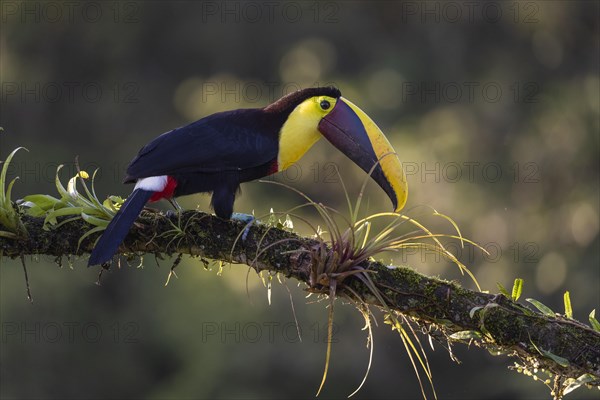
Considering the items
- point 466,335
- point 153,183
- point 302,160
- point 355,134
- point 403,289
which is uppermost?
point 355,134

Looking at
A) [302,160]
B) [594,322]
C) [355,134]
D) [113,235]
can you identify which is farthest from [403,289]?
[302,160]

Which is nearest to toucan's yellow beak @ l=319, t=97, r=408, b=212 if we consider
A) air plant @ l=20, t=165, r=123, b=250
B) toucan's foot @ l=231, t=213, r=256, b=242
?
toucan's foot @ l=231, t=213, r=256, b=242

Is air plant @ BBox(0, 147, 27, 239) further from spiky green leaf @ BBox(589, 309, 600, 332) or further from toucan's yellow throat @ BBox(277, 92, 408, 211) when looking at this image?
spiky green leaf @ BBox(589, 309, 600, 332)

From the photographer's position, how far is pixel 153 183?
3354 millimetres

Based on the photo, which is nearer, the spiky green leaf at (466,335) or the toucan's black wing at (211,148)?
the spiky green leaf at (466,335)

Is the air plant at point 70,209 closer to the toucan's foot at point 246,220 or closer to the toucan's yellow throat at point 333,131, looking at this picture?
the toucan's foot at point 246,220

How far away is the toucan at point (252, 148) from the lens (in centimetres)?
347

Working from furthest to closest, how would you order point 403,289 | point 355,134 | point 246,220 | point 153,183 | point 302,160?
point 302,160, point 355,134, point 153,183, point 246,220, point 403,289

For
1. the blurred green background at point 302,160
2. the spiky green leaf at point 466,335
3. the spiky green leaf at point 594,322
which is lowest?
the blurred green background at point 302,160

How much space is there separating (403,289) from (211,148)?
3.41ft

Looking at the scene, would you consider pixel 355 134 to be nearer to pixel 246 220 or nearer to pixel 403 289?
pixel 246 220

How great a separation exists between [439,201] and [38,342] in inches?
160

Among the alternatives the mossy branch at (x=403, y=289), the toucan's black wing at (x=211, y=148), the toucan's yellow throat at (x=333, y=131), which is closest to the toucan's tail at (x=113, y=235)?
the mossy branch at (x=403, y=289)

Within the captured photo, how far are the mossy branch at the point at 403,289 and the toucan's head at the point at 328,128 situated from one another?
27.3 inches
